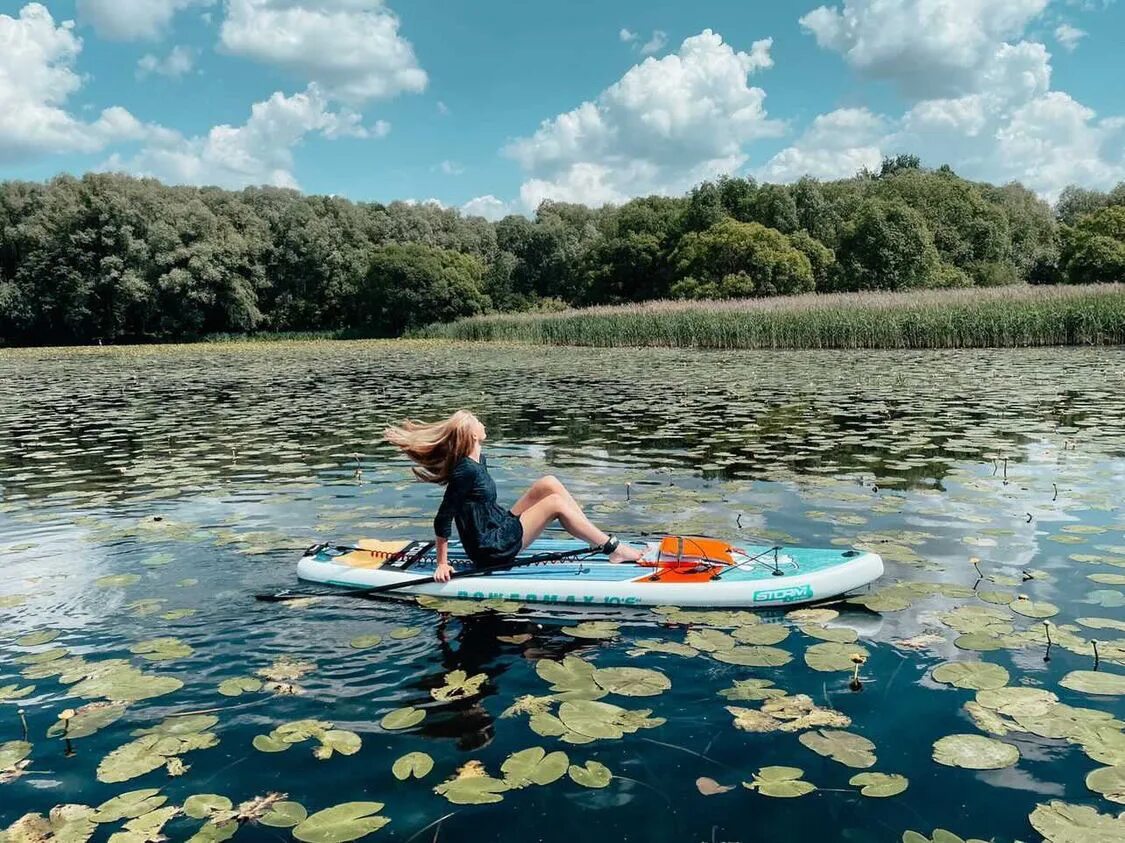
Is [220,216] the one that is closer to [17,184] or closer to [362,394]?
[17,184]

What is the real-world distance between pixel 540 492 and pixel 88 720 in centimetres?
269

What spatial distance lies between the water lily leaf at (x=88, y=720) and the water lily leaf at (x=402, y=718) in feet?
3.79

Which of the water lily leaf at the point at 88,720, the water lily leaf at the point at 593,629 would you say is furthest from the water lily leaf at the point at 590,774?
the water lily leaf at the point at 88,720

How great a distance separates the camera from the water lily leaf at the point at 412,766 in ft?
9.57

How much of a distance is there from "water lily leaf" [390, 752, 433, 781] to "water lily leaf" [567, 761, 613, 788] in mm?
521

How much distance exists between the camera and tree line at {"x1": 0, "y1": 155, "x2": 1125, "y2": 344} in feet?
163

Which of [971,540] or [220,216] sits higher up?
[220,216]

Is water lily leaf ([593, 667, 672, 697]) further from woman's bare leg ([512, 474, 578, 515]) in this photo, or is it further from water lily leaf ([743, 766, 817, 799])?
woman's bare leg ([512, 474, 578, 515])

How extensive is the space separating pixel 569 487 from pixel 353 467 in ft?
8.74

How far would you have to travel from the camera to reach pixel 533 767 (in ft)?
9.54

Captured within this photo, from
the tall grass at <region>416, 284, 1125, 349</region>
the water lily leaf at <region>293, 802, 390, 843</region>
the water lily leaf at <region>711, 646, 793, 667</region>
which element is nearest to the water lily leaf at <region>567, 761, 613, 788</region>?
the water lily leaf at <region>293, 802, 390, 843</region>

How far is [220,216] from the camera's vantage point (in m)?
57.8

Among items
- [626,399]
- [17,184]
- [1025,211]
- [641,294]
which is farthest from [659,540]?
[1025,211]

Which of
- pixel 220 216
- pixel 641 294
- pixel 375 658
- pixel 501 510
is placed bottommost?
pixel 375 658
